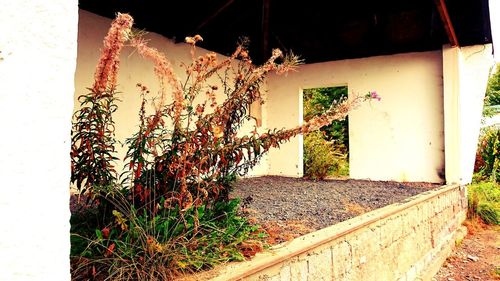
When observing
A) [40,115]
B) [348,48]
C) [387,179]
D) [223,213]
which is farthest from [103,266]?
[348,48]

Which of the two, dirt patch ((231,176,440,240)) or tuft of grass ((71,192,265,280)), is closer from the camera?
tuft of grass ((71,192,265,280))

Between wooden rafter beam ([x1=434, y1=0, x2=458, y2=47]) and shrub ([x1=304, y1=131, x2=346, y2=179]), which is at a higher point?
wooden rafter beam ([x1=434, y1=0, x2=458, y2=47])

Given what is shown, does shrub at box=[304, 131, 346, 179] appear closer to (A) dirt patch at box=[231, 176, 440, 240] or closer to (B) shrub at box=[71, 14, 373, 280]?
(A) dirt patch at box=[231, 176, 440, 240]

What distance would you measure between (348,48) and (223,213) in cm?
541

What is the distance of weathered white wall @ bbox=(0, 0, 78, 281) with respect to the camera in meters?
0.73

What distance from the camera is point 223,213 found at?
2197 mm

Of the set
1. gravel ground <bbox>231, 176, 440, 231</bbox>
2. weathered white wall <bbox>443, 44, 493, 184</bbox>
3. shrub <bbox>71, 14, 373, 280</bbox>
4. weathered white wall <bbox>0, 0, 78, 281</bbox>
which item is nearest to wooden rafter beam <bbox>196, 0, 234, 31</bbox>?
gravel ground <bbox>231, 176, 440, 231</bbox>

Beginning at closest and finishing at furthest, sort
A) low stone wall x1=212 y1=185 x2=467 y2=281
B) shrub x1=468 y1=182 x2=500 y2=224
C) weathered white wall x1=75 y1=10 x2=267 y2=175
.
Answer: low stone wall x1=212 y1=185 x2=467 y2=281 → weathered white wall x1=75 y1=10 x2=267 y2=175 → shrub x1=468 y1=182 x2=500 y2=224

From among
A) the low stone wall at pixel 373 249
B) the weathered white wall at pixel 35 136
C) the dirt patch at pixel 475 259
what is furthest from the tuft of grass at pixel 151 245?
the dirt patch at pixel 475 259

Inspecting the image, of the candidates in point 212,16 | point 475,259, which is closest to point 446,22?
point 475,259

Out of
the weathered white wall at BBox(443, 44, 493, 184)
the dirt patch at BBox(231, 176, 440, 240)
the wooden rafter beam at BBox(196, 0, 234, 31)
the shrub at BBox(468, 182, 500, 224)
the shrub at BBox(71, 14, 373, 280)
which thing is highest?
the wooden rafter beam at BBox(196, 0, 234, 31)

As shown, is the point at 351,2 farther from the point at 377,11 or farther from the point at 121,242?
the point at 121,242

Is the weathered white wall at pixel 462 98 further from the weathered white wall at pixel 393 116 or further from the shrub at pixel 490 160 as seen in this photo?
the shrub at pixel 490 160

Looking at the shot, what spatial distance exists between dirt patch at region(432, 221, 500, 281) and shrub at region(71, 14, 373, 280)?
347cm
